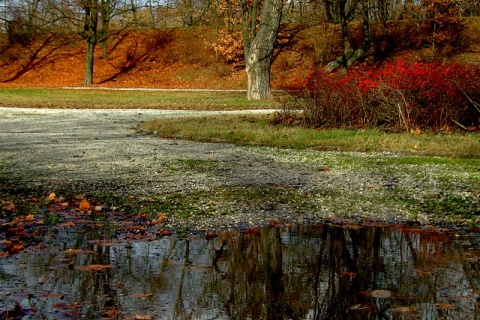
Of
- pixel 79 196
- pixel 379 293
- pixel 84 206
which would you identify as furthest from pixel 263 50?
pixel 379 293

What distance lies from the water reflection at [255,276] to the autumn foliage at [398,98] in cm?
781

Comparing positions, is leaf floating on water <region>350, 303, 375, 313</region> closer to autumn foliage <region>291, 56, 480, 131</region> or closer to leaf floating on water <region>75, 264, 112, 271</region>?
leaf floating on water <region>75, 264, 112, 271</region>

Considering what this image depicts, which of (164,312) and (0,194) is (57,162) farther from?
(164,312)

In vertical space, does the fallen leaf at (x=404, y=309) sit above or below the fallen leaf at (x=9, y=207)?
below

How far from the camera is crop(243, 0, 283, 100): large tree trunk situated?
2233 cm

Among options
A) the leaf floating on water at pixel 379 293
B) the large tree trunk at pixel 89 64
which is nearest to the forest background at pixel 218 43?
the large tree trunk at pixel 89 64

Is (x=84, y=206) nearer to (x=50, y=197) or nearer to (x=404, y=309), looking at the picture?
(x=50, y=197)

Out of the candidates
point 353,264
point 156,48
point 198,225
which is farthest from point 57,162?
point 156,48

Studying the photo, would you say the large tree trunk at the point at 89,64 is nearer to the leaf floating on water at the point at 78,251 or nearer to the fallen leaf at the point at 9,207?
the fallen leaf at the point at 9,207

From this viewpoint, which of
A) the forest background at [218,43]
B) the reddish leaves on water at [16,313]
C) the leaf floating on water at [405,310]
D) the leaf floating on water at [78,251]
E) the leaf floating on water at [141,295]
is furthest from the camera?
the forest background at [218,43]

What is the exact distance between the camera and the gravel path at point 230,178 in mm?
6852

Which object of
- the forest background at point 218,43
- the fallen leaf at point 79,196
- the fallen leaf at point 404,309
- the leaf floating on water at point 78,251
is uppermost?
the forest background at point 218,43

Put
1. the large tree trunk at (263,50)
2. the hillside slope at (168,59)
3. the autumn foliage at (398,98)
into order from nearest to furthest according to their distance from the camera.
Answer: the autumn foliage at (398,98)
the large tree trunk at (263,50)
the hillside slope at (168,59)

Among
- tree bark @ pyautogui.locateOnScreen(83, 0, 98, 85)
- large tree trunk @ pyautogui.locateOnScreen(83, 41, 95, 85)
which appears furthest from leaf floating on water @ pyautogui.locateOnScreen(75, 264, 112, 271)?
large tree trunk @ pyautogui.locateOnScreen(83, 41, 95, 85)
